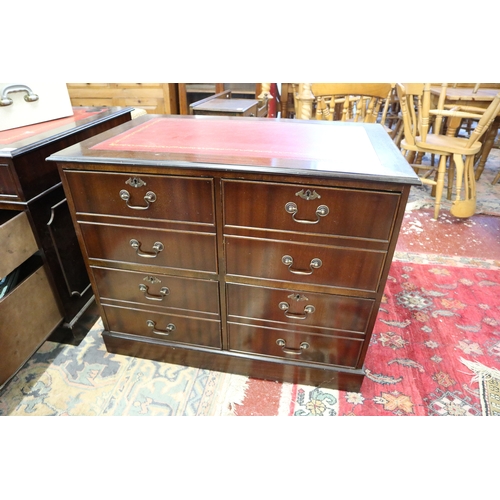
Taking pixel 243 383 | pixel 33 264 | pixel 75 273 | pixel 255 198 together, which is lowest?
pixel 243 383

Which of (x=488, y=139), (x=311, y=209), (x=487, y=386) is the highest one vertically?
(x=311, y=209)

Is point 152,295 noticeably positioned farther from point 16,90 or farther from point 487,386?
point 487,386

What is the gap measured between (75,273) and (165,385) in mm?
587

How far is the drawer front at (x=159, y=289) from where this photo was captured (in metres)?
1.16

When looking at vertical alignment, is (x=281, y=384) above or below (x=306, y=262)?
below

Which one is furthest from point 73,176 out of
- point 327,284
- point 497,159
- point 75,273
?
point 497,159

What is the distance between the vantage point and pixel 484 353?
4.67 ft

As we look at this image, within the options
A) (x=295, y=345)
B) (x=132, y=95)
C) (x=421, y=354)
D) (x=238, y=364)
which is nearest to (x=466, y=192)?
(x=421, y=354)

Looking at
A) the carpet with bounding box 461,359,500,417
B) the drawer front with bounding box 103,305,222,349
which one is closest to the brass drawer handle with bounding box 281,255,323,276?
the drawer front with bounding box 103,305,222,349

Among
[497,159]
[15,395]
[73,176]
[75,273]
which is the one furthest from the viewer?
[497,159]

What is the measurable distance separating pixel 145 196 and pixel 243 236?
305 mm

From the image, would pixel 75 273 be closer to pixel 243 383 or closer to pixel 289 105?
pixel 243 383

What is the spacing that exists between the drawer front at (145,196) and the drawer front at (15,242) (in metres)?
0.22

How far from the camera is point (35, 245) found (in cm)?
119
